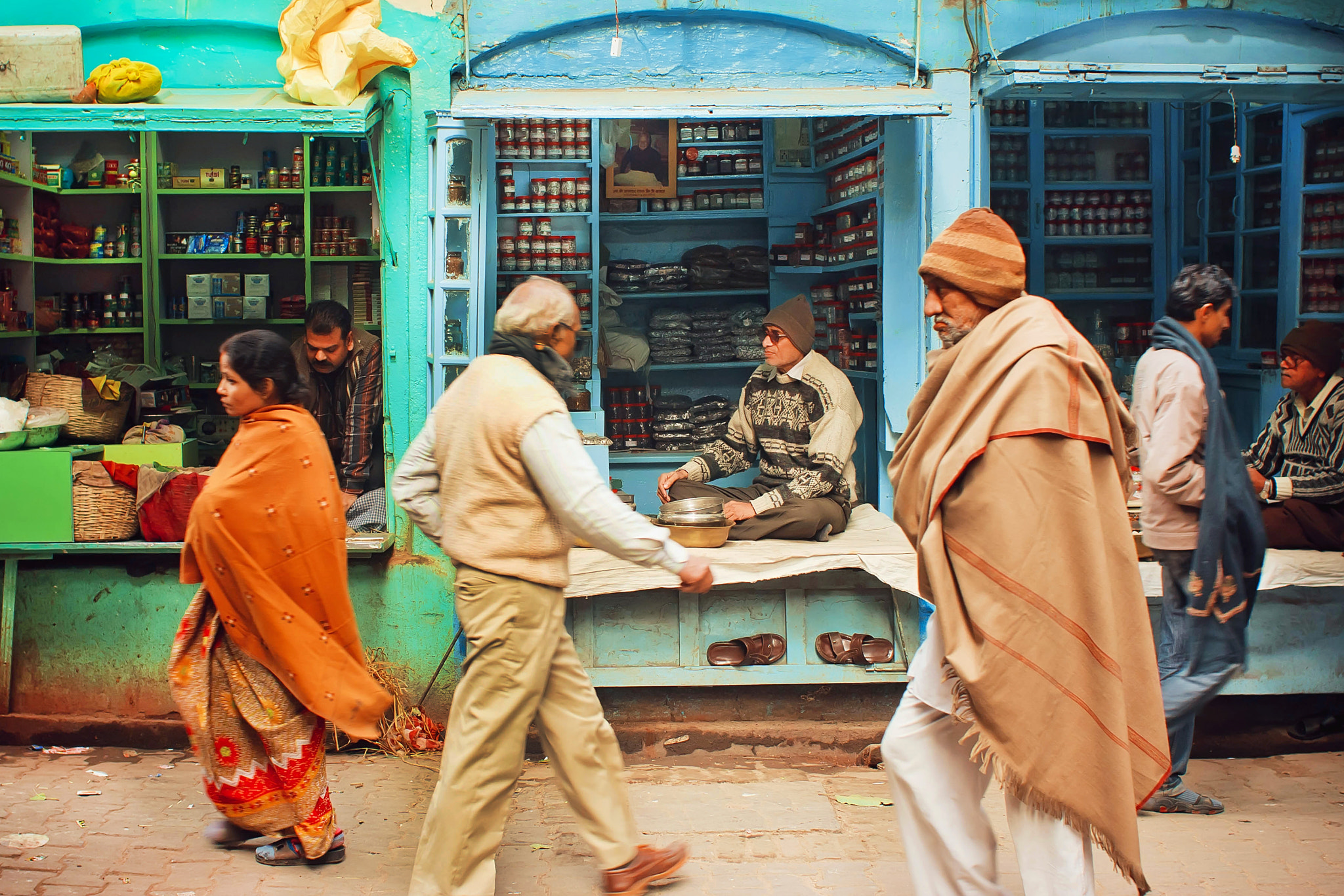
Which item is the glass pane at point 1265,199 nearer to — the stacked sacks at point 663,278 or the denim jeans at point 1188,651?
the stacked sacks at point 663,278

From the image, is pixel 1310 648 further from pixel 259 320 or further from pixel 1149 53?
pixel 259 320

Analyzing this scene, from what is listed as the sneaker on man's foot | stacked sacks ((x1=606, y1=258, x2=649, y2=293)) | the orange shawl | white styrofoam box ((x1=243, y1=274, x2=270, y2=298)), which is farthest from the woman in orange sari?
white styrofoam box ((x1=243, y1=274, x2=270, y2=298))

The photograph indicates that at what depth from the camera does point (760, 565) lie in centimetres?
427

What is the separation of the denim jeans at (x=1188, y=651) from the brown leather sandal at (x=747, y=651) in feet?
4.69

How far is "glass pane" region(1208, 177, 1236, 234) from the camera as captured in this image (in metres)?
7.16

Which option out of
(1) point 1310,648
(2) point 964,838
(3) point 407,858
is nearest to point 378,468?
(3) point 407,858

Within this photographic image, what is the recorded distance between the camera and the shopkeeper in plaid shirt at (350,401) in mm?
4746

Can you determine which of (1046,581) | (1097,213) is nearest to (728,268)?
(1097,213)

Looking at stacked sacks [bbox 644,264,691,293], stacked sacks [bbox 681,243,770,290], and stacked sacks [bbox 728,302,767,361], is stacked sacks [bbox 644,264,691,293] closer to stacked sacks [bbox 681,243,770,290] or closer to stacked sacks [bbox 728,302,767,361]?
stacked sacks [bbox 681,243,770,290]

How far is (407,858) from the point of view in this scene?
3.42 meters

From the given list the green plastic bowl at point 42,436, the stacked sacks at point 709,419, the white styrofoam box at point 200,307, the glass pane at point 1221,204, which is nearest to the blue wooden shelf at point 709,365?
the stacked sacks at point 709,419

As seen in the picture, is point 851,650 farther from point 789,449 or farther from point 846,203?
point 846,203

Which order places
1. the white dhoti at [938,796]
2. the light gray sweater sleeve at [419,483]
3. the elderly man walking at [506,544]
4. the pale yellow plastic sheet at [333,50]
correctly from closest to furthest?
the white dhoti at [938,796], the elderly man walking at [506,544], the light gray sweater sleeve at [419,483], the pale yellow plastic sheet at [333,50]

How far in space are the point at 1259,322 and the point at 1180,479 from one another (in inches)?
159
